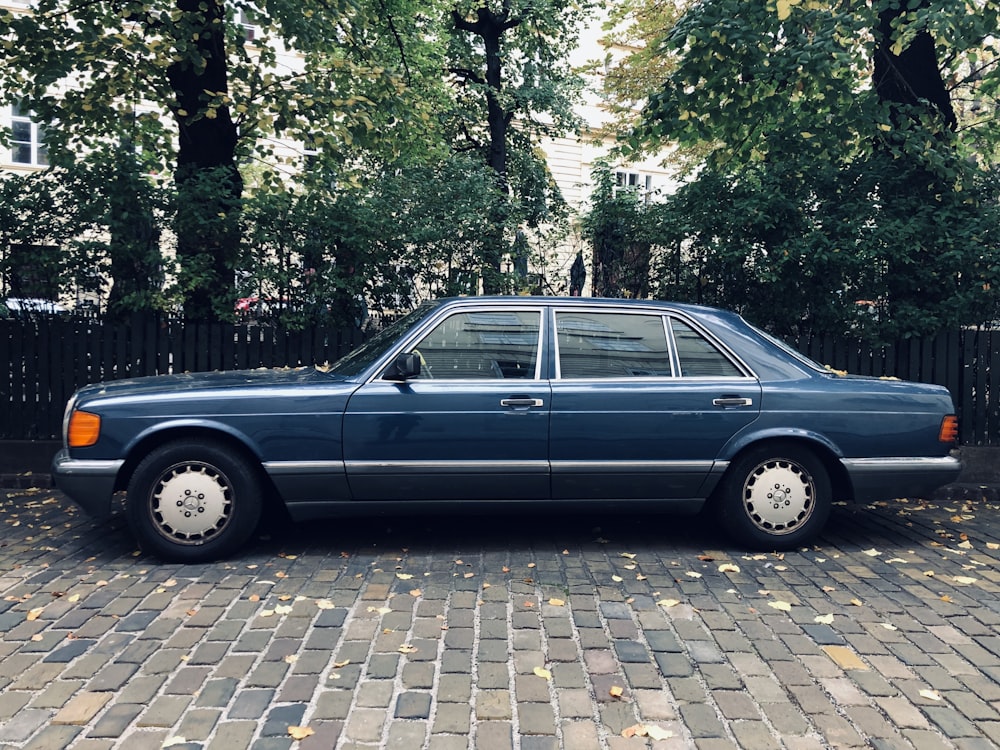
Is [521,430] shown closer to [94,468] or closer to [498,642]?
[498,642]

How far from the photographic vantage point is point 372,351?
5.51 metres

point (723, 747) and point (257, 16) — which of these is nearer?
point (723, 747)

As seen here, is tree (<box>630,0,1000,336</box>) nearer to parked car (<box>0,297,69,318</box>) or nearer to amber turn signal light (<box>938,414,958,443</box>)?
amber turn signal light (<box>938,414,958,443</box>)

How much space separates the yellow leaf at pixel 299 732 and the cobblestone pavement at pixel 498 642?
1 cm

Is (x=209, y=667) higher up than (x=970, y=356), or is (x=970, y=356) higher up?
(x=970, y=356)

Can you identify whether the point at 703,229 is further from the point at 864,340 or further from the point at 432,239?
the point at 432,239

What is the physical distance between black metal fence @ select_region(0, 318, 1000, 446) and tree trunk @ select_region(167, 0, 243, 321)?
38 centimetres

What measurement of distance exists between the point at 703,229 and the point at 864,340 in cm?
194

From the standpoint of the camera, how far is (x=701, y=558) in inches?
210

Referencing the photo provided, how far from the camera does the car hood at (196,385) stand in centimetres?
516

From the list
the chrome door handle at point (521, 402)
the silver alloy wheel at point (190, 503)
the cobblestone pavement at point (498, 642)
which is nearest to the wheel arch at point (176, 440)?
the silver alloy wheel at point (190, 503)

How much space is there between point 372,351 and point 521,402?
42.2 inches

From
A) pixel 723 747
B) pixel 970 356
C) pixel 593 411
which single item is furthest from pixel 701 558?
pixel 970 356

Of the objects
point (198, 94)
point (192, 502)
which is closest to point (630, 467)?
point (192, 502)
